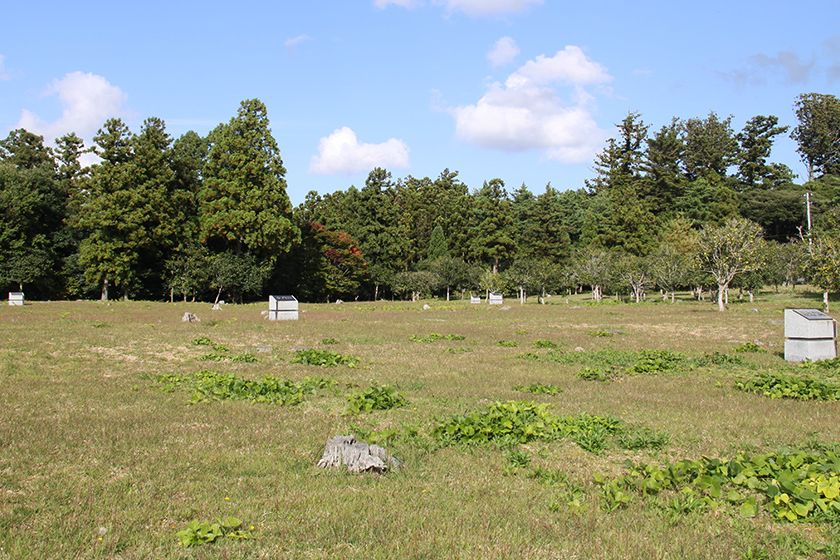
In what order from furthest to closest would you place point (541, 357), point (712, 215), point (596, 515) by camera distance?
point (712, 215), point (541, 357), point (596, 515)

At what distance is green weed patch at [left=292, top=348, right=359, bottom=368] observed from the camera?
58.6 ft

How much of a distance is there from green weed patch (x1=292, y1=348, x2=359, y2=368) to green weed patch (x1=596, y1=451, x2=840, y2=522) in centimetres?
1116

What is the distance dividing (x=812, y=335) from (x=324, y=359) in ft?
44.6

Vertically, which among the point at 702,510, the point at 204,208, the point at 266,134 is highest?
the point at 266,134

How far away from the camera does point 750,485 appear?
691cm

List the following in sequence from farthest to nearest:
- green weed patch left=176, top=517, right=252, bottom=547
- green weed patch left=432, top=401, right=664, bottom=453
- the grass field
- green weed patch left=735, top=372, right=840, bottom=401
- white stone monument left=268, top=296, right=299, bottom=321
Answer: white stone monument left=268, top=296, right=299, bottom=321, green weed patch left=735, top=372, right=840, bottom=401, green weed patch left=432, top=401, right=664, bottom=453, the grass field, green weed patch left=176, top=517, right=252, bottom=547

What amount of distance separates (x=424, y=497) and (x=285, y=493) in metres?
1.47

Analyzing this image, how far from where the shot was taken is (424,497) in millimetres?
6859

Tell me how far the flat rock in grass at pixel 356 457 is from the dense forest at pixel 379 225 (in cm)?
4593

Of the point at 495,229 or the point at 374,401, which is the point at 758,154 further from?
the point at 374,401

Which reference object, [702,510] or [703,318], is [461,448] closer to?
[702,510]

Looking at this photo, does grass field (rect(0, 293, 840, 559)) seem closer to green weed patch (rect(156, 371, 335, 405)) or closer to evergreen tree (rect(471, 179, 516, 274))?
green weed patch (rect(156, 371, 335, 405))

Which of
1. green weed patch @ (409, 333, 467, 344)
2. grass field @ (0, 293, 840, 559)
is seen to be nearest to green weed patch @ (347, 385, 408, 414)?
grass field @ (0, 293, 840, 559)

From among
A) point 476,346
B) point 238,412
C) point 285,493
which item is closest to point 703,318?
point 476,346
